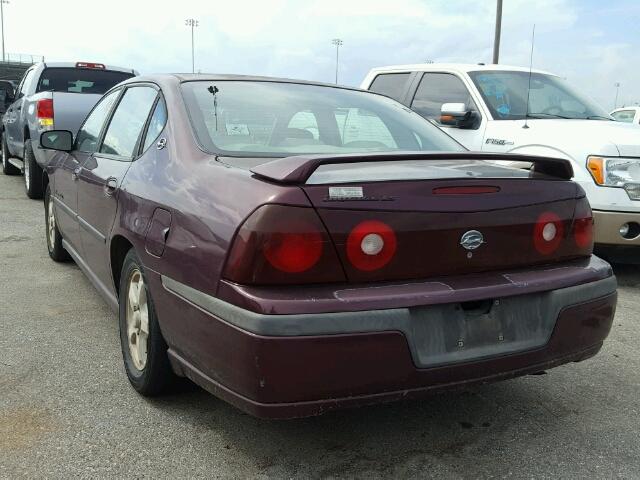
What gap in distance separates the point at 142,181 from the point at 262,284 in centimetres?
107

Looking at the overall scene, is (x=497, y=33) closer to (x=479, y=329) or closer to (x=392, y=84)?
(x=392, y=84)

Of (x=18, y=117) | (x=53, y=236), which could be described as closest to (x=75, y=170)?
(x=53, y=236)

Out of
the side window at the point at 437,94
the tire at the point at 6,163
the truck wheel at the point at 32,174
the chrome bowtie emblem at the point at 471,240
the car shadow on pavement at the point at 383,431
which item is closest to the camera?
the chrome bowtie emblem at the point at 471,240

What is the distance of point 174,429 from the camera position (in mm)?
2631

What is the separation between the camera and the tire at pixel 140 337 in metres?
2.65

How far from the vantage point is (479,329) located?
2.23m

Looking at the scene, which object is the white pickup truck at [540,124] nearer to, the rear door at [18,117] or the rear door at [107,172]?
the rear door at [107,172]

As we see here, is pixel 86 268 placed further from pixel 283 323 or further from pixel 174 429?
pixel 283 323

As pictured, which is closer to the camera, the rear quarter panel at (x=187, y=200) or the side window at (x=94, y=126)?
the rear quarter panel at (x=187, y=200)

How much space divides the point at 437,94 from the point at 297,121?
13.0 feet

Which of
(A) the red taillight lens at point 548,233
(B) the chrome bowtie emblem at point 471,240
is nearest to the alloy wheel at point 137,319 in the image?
(B) the chrome bowtie emblem at point 471,240

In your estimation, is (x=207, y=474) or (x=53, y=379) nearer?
(x=207, y=474)

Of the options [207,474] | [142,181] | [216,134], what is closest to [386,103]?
[216,134]

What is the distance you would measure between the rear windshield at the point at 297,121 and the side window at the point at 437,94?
2.85 metres
